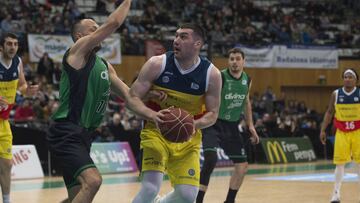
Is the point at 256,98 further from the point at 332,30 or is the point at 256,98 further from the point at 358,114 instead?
the point at 358,114

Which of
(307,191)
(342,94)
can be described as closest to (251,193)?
(307,191)

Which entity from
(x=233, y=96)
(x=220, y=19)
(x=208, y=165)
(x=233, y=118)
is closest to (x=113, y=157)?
(x=233, y=118)

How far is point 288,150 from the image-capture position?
23.7 metres

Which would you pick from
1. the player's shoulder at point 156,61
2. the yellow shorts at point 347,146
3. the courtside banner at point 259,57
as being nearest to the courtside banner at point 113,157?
the yellow shorts at point 347,146

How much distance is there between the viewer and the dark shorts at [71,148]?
673cm

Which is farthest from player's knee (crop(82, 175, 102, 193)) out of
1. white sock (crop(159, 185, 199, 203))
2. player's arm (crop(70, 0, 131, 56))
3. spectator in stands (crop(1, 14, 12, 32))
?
spectator in stands (crop(1, 14, 12, 32))

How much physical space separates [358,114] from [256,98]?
14.6m

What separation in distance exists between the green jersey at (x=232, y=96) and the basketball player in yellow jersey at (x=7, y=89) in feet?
9.26

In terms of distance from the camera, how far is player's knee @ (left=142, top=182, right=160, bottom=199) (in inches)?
273

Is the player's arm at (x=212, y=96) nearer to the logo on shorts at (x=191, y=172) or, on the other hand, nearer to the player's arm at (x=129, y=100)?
the logo on shorts at (x=191, y=172)

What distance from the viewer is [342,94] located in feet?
40.2

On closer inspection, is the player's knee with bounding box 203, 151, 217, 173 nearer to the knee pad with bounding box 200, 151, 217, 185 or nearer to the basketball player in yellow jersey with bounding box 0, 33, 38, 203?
the knee pad with bounding box 200, 151, 217, 185

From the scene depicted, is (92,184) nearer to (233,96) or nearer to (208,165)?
(208,165)

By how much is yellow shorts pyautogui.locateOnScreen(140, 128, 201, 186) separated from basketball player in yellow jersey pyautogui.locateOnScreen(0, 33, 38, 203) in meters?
2.75
